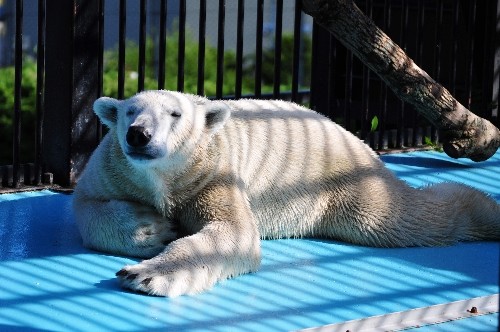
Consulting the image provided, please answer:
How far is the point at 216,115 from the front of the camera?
4.39 metres

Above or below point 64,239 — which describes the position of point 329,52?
above

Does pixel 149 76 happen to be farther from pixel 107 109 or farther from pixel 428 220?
pixel 107 109

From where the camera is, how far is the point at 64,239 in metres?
4.61

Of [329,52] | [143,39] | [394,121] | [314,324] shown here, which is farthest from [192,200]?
[394,121]

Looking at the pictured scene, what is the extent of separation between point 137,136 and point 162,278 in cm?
58

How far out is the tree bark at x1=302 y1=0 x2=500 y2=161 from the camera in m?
5.70

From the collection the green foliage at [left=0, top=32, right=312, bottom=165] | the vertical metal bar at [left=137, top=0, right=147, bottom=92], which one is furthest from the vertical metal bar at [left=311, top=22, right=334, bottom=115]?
the green foliage at [left=0, top=32, right=312, bottom=165]

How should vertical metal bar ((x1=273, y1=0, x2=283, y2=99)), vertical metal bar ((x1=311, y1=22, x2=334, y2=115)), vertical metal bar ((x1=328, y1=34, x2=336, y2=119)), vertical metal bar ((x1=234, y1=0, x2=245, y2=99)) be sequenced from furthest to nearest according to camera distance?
vertical metal bar ((x1=311, y1=22, x2=334, y2=115)) → vertical metal bar ((x1=328, y1=34, x2=336, y2=119)) → vertical metal bar ((x1=273, y1=0, x2=283, y2=99)) → vertical metal bar ((x1=234, y1=0, x2=245, y2=99))

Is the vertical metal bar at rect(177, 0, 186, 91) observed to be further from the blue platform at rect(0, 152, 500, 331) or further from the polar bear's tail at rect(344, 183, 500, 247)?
the polar bear's tail at rect(344, 183, 500, 247)

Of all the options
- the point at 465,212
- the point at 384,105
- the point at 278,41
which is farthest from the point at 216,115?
the point at 384,105

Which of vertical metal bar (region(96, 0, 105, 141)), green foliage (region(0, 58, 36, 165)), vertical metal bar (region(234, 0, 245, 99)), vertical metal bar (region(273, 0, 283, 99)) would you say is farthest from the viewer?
green foliage (region(0, 58, 36, 165))

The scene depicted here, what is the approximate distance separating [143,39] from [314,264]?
2.12 meters

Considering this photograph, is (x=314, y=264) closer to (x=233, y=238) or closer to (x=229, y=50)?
(x=233, y=238)

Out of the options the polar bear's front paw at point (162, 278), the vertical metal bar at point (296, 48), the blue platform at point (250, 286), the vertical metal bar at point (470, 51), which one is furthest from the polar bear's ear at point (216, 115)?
the vertical metal bar at point (470, 51)
